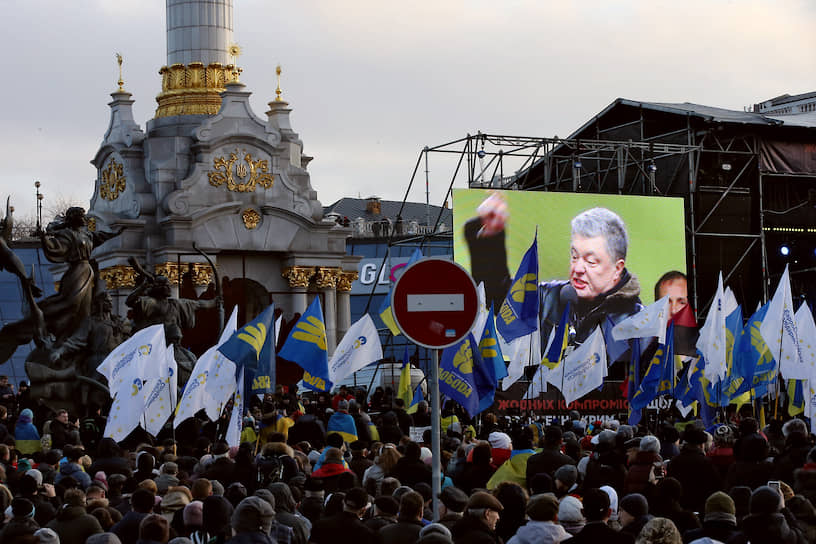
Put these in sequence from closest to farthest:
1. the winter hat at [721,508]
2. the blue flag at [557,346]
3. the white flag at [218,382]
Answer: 1. the winter hat at [721,508]
2. the white flag at [218,382]
3. the blue flag at [557,346]

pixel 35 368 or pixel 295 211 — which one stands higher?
pixel 295 211

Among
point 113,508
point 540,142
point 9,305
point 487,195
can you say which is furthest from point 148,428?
point 9,305

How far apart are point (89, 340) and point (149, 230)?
16345 millimetres

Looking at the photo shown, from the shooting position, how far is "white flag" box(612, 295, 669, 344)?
2141cm

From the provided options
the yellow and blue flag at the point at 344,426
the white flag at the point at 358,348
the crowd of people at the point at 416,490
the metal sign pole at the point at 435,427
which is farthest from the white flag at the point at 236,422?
the metal sign pole at the point at 435,427

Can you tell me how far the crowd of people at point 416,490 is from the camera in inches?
347

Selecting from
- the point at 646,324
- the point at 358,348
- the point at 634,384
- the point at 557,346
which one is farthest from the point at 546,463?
the point at 646,324

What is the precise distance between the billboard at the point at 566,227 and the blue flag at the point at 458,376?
19357mm

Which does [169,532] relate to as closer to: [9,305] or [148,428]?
[148,428]

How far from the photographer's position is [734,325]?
67.5 feet

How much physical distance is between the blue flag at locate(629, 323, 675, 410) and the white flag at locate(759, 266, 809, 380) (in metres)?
1.59

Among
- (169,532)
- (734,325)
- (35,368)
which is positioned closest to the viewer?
(169,532)

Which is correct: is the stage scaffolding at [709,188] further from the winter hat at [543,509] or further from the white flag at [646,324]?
the winter hat at [543,509]

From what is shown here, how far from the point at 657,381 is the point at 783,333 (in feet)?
5.96
